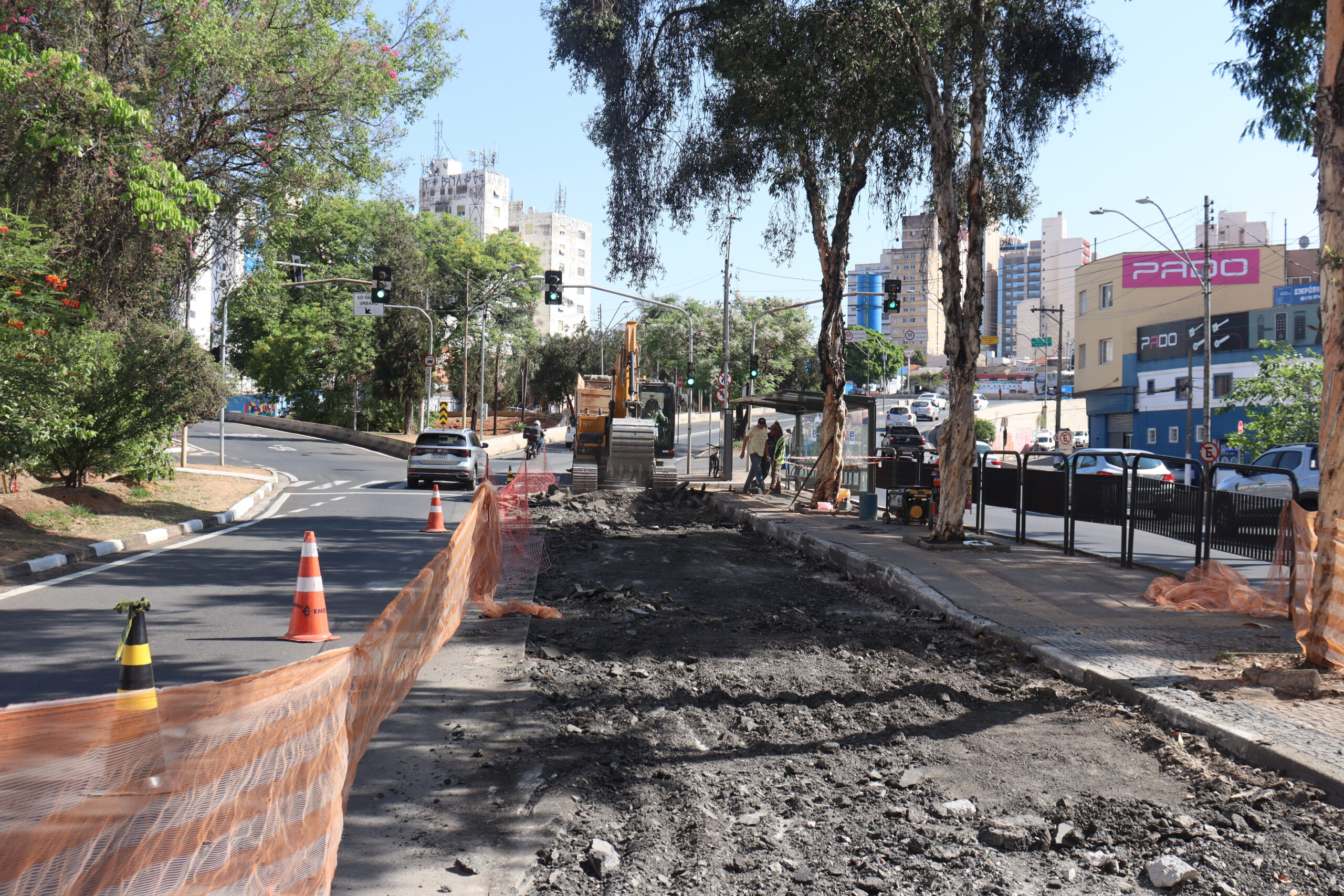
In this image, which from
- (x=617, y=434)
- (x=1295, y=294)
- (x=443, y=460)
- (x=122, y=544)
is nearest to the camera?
(x=122, y=544)

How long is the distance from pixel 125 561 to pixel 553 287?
822 inches

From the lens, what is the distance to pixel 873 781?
185 inches

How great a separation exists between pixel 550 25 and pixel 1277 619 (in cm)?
1846

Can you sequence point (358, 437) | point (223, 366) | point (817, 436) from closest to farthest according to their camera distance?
point (223, 366) → point (817, 436) → point (358, 437)

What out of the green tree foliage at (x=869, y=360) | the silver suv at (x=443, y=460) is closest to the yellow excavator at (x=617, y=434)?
the silver suv at (x=443, y=460)

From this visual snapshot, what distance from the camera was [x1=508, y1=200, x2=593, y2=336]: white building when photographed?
153625mm

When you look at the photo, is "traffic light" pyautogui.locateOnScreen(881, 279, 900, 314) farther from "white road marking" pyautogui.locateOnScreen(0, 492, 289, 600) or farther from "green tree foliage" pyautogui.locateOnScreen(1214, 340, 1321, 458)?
"white road marking" pyautogui.locateOnScreen(0, 492, 289, 600)

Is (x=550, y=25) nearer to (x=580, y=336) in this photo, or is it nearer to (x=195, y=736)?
(x=195, y=736)

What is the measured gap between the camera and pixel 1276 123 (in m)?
14.1

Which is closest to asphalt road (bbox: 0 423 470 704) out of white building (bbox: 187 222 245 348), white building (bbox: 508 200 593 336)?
white building (bbox: 187 222 245 348)

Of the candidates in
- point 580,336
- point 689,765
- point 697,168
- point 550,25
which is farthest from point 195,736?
point 580,336

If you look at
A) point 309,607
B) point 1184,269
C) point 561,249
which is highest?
point 561,249

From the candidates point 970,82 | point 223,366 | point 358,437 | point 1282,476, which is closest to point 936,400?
point 358,437

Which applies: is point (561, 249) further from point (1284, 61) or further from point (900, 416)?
point (1284, 61)
